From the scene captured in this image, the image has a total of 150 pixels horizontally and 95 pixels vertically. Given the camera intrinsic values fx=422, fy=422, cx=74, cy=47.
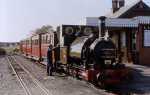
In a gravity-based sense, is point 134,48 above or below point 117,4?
below

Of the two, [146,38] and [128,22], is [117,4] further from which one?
[146,38]

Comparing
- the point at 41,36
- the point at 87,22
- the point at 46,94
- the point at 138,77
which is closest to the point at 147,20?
the point at 87,22

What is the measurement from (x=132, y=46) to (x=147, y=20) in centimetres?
316

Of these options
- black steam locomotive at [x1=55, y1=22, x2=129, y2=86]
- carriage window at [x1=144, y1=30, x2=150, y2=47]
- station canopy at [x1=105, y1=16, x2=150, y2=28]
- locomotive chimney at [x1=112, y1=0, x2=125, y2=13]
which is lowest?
black steam locomotive at [x1=55, y1=22, x2=129, y2=86]

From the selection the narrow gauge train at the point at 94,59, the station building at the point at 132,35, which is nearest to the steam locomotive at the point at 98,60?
the narrow gauge train at the point at 94,59

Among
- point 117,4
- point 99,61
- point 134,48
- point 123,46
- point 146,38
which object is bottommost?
point 99,61

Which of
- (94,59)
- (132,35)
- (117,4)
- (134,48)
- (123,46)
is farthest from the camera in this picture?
(117,4)

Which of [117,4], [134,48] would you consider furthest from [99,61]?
[117,4]

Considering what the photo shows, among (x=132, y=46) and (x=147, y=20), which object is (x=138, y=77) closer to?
(x=147, y=20)

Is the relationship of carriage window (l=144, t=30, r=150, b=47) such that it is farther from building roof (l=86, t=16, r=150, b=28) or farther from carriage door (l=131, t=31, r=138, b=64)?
carriage door (l=131, t=31, r=138, b=64)

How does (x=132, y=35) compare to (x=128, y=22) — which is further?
(x=132, y=35)

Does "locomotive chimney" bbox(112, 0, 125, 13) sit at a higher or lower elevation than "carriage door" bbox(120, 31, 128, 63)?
higher

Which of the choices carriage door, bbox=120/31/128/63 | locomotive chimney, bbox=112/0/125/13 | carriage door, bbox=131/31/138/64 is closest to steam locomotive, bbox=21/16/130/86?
carriage door, bbox=131/31/138/64

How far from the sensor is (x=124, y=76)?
16.8 m
